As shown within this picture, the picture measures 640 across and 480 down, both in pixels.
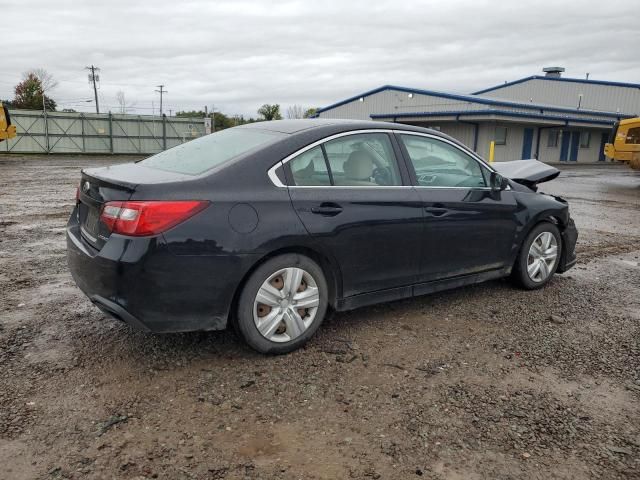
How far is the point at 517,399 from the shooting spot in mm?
3186

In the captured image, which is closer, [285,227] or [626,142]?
[285,227]

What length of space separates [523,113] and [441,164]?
30.7 metres

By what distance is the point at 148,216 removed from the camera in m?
3.16

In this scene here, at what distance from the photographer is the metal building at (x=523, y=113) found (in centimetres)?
3241

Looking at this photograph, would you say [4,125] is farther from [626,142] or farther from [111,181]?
[626,142]

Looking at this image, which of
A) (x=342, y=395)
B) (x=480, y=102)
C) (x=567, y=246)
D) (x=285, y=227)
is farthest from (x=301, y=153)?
(x=480, y=102)

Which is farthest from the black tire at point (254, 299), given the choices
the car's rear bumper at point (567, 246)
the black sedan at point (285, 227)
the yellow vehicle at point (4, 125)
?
the yellow vehicle at point (4, 125)

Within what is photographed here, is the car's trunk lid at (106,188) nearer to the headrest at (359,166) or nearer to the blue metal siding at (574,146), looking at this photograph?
the headrest at (359,166)

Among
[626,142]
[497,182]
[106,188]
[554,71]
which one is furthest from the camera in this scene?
[554,71]

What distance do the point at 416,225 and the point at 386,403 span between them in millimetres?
1551

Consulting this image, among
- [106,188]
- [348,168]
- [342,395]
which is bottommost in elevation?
[342,395]

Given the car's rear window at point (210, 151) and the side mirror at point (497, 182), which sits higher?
the car's rear window at point (210, 151)

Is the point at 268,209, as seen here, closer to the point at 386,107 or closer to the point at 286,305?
the point at 286,305

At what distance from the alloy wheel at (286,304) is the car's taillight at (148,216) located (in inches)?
27.2
